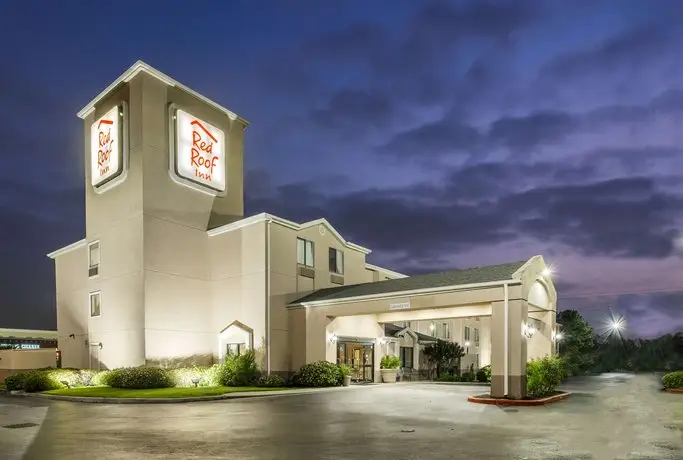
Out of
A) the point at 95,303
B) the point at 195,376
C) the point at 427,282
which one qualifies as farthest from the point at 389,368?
the point at 95,303

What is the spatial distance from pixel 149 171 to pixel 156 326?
7703 mm

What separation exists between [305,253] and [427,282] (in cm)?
769

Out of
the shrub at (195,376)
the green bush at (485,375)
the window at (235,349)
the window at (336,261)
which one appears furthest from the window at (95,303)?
the green bush at (485,375)

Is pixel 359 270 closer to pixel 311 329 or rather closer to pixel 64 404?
pixel 311 329

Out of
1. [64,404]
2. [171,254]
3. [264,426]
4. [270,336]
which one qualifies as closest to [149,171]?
[171,254]

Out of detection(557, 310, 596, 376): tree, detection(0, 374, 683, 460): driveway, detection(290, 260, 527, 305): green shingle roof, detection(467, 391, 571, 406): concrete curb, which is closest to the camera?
detection(0, 374, 683, 460): driveway

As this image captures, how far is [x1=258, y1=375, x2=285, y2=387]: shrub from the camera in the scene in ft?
84.8

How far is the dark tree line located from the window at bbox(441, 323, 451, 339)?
12.0m

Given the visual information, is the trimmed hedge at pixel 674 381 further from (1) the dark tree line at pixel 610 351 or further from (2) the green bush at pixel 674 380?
(1) the dark tree line at pixel 610 351

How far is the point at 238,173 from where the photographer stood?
3328cm

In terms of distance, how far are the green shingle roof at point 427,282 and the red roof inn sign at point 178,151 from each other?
8.68 m

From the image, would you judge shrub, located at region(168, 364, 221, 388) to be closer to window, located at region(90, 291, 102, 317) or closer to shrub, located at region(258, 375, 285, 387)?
shrub, located at region(258, 375, 285, 387)

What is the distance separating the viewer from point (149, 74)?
92.2ft

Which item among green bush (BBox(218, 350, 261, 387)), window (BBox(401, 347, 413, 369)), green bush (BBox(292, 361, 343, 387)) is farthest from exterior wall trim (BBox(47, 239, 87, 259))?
window (BBox(401, 347, 413, 369))
